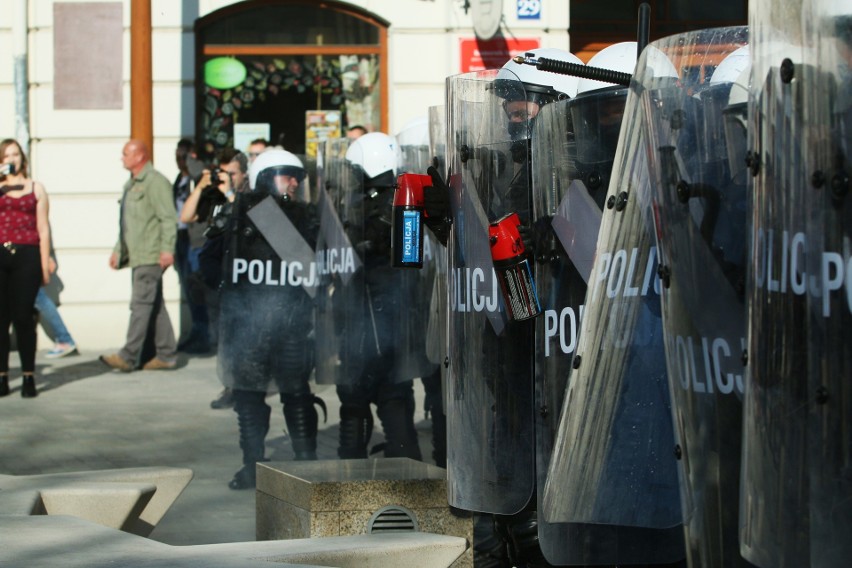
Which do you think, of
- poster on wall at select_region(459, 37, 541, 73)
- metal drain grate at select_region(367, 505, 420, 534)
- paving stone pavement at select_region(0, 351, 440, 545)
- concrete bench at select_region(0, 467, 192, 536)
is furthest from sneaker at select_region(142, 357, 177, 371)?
metal drain grate at select_region(367, 505, 420, 534)

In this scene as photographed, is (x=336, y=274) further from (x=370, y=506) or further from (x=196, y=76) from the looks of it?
(x=196, y=76)

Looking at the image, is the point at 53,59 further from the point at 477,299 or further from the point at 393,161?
the point at 477,299

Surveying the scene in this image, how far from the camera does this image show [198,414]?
9.14 m

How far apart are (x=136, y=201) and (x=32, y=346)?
1.79m

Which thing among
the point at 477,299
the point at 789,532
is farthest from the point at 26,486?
the point at 789,532

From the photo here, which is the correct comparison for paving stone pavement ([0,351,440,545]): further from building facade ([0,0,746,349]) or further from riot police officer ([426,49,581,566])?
building facade ([0,0,746,349])

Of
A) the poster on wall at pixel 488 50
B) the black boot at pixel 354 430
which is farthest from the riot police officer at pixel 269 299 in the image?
the poster on wall at pixel 488 50

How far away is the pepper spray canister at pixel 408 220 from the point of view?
4164mm

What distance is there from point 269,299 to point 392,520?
271 cm

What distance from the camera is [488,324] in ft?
12.9

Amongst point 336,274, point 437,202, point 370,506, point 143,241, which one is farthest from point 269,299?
point 143,241

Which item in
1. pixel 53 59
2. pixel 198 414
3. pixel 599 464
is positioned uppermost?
pixel 53 59

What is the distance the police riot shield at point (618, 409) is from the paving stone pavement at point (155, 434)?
2660 mm

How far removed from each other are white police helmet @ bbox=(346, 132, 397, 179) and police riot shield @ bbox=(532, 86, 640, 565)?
3.22 meters
